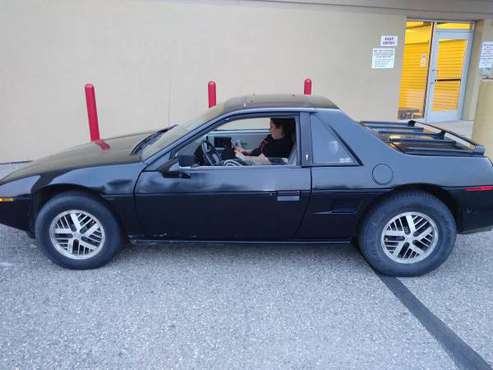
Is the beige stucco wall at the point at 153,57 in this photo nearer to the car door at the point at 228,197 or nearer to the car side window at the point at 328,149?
the car door at the point at 228,197

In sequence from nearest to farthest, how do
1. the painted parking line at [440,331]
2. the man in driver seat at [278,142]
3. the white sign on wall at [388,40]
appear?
1. the painted parking line at [440,331]
2. the man in driver seat at [278,142]
3. the white sign on wall at [388,40]

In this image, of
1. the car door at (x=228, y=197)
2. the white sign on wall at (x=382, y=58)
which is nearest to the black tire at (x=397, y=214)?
the car door at (x=228, y=197)

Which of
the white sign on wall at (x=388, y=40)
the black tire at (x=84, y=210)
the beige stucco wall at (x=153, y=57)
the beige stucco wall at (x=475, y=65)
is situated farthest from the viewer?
the beige stucco wall at (x=475, y=65)

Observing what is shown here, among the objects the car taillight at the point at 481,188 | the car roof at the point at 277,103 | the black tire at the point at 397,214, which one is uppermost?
the car roof at the point at 277,103

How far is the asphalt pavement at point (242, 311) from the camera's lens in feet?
8.20

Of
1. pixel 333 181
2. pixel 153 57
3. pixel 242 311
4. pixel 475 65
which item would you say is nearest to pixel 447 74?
pixel 475 65

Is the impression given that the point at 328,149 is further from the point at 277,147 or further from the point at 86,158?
the point at 86,158

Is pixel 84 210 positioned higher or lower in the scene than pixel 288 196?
lower

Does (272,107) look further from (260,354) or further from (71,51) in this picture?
(71,51)

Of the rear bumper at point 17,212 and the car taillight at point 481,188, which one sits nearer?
the car taillight at point 481,188

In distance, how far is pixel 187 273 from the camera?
3.44 m

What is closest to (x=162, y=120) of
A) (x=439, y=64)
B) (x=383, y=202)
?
(x=383, y=202)

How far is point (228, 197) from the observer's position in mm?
3240

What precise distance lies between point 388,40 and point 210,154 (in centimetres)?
664
